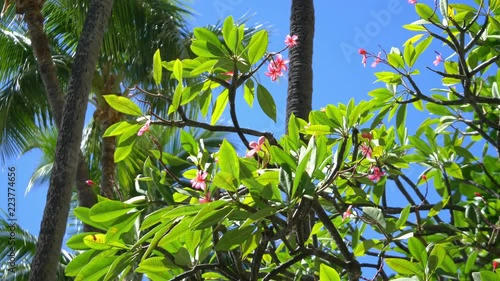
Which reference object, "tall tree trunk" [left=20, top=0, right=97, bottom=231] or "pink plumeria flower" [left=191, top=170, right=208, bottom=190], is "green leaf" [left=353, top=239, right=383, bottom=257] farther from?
"tall tree trunk" [left=20, top=0, right=97, bottom=231]

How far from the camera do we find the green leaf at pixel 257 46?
196cm

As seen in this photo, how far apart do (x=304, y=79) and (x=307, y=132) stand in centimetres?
52

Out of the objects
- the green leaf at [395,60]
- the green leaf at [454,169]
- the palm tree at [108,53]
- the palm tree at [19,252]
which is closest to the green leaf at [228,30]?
the green leaf at [395,60]

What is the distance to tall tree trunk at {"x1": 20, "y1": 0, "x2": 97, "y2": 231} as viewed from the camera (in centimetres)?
700

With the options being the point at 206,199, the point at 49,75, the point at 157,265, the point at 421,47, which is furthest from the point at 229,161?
the point at 49,75

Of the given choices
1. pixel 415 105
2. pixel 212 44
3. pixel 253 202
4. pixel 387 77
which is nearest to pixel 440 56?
pixel 415 105

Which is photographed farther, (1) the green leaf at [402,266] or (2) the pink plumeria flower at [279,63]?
(2) the pink plumeria flower at [279,63]

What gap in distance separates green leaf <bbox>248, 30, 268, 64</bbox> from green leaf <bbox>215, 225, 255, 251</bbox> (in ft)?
1.77

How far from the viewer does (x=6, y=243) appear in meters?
11.0

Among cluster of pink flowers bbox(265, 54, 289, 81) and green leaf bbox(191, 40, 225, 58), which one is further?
cluster of pink flowers bbox(265, 54, 289, 81)

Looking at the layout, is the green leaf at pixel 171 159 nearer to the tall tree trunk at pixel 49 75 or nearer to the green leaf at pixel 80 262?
the green leaf at pixel 80 262

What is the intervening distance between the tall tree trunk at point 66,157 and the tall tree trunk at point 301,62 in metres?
2.40

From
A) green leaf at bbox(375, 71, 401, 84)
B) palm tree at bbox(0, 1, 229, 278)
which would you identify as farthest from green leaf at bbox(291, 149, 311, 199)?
palm tree at bbox(0, 1, 229, 278)

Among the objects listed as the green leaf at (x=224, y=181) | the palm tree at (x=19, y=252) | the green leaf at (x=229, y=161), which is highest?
the palm tree at (x=19, y=252)
